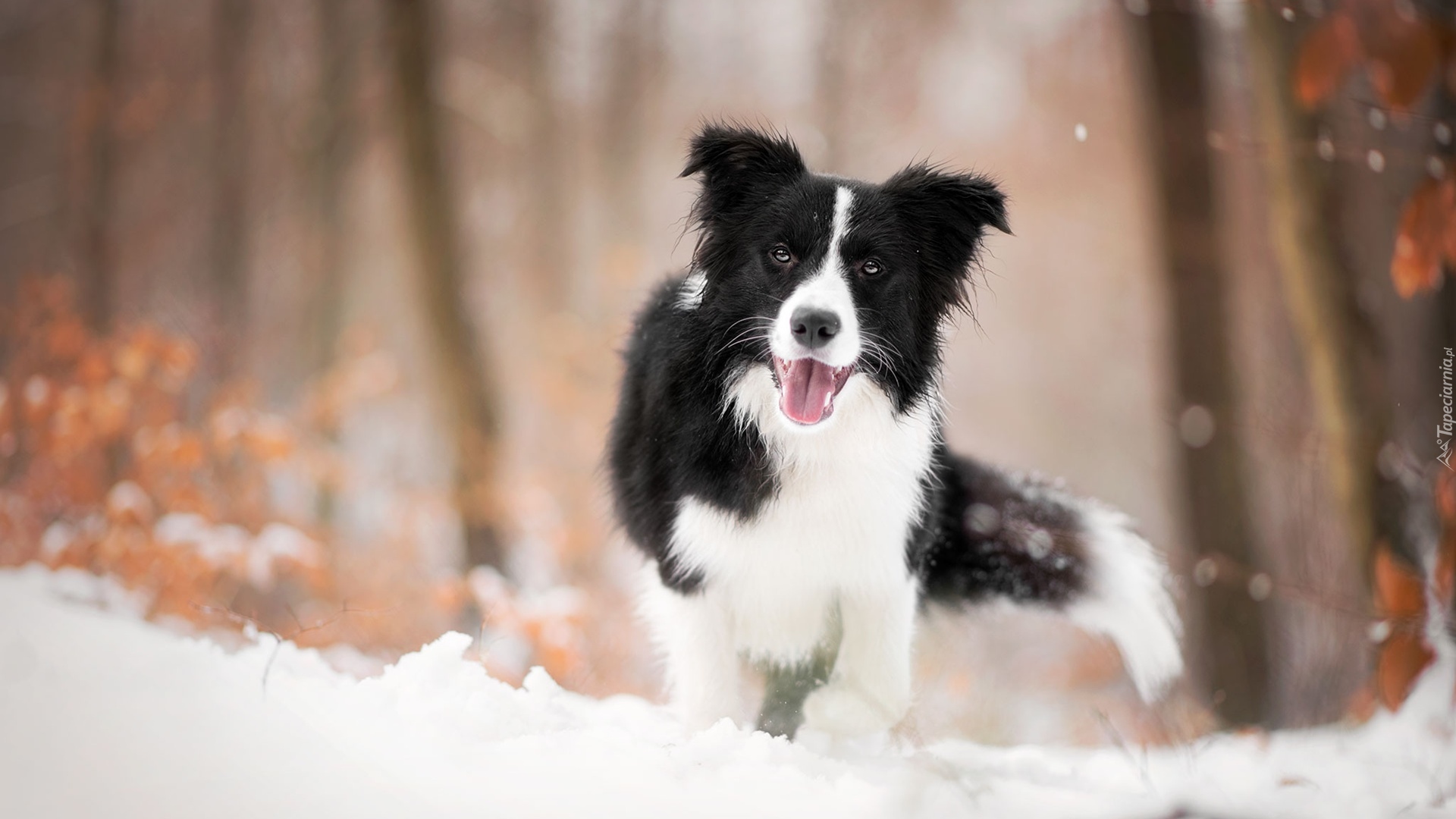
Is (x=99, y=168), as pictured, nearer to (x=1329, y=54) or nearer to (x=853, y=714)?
(x=853, y=714)

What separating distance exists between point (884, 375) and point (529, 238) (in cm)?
870

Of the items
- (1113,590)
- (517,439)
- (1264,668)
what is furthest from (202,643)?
(517,439)

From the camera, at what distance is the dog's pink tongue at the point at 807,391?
235 centimetres

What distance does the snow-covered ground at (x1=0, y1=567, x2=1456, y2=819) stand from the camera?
2.11 m

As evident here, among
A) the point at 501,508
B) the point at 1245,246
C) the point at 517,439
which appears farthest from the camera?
the point at 517,439

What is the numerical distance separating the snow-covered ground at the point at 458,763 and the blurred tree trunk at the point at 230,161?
23.9 ft

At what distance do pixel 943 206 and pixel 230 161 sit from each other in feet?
30.7

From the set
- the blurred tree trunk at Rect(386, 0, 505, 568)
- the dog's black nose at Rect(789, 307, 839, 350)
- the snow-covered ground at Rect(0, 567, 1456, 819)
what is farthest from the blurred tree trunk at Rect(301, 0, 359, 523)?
the dog's black nose at Rect(789, 307, 839, 350)

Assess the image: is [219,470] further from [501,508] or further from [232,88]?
[232,88]

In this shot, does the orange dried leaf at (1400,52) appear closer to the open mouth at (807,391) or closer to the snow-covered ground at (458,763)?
the open mouth at (807,391)

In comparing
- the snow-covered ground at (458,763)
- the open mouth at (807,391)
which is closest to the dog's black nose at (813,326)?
the open mouth at (807,391)

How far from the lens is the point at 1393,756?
283 centimetres

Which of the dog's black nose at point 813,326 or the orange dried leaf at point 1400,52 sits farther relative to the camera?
the dog's black nose at point 813,326

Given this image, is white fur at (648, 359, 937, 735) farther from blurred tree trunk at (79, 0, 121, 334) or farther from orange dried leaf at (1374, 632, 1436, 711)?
blurred tree trunk at (79, 0, 121, 334)
